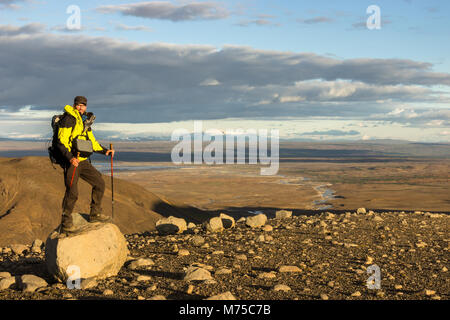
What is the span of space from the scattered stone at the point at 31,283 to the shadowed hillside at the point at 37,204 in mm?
15192

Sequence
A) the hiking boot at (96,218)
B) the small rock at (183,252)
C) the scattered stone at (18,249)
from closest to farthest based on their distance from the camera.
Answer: the hiking boot at (96,218) → the small rock at (183,252) → the scattered stone at (18,249)

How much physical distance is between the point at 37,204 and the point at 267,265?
2053 cm

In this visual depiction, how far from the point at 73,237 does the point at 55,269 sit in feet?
2.37

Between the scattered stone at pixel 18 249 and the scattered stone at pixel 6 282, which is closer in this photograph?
the scattered stone at pixel 6 282

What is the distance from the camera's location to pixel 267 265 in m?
10.9

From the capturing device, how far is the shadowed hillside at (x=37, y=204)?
82.7ft

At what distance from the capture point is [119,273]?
10.3 meters

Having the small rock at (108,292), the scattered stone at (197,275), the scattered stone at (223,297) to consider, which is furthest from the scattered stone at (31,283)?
the scattered stone at (223,297)

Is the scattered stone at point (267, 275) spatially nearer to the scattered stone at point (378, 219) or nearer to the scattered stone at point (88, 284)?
the scattered stone at point (88, 284)

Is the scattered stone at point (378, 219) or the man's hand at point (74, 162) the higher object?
the man's hand at point (74, 162)

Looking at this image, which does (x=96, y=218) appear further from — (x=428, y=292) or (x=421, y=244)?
(x=421, y=244)

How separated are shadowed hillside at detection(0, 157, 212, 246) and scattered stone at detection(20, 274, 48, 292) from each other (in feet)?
49.8
